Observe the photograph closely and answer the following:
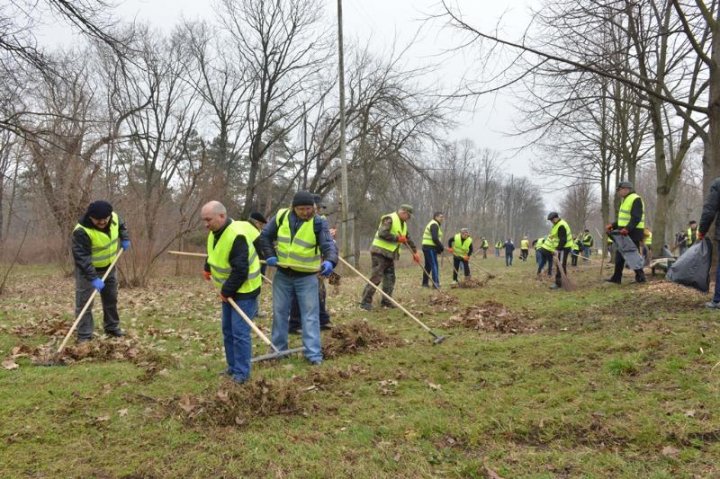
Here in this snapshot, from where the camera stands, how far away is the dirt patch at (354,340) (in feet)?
19.7

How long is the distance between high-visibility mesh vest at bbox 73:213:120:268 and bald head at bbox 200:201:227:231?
9.56 feet

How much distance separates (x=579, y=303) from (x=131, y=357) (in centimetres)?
705

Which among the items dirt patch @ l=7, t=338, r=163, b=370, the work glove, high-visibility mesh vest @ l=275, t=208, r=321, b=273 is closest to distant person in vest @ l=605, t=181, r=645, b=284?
high-visibility mesh vest @ l=275, t=208, r=321, b=273

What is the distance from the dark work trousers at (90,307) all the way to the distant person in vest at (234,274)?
2763 mm

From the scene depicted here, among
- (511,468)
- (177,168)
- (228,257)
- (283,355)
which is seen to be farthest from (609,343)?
(177,168)

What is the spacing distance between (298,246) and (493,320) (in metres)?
3.46

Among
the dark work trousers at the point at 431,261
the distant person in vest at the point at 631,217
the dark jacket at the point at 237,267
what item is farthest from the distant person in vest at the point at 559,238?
the dark jacket at the point at 237,267

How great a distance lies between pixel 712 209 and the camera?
21.6ft

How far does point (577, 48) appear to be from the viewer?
7.72 metres

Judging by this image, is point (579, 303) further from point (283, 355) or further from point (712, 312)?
point (283, 355)

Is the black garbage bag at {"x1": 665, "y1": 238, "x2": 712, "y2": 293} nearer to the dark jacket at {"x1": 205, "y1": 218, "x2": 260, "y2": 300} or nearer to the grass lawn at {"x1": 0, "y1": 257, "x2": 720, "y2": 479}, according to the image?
the grass lawn at {"x1": 0, "y1": 257, "x2": 720, "y2": 479}

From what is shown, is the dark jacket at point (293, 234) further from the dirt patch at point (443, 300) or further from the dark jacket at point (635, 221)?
the dark jacket at point (635, 221)

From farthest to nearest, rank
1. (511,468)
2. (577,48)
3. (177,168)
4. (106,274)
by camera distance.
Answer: (177,168) < (577,48) < (106,274) < (511,468)

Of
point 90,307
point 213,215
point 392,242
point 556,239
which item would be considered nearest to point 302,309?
point 213,215
